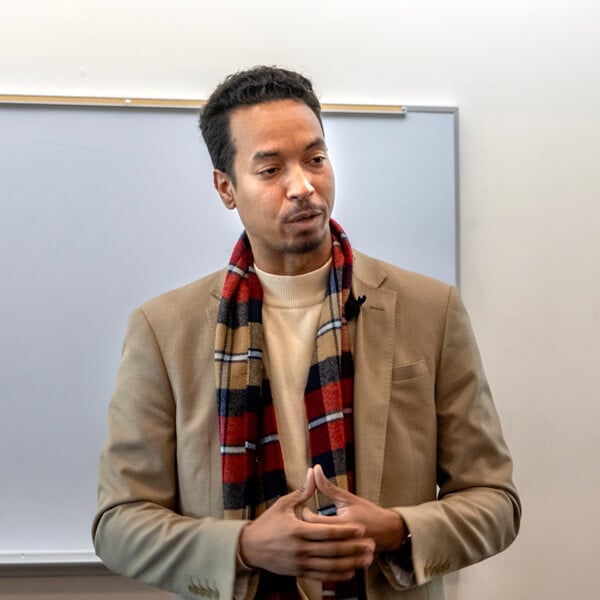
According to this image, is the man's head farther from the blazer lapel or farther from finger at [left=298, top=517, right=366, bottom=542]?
finger at [left=298, top=517, right=366, bottom=542]

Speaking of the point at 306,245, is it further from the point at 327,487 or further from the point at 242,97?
the point at 327,487

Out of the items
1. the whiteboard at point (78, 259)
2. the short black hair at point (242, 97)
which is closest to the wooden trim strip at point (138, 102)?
the whiteboard at point (78, 259)

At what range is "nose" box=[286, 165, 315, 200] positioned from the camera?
123 centimetres

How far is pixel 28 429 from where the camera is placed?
6.33 ft

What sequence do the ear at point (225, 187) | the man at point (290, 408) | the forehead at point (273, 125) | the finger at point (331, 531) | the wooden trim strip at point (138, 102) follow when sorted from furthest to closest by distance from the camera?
the wooden trim strip at point (138, 102) < the ear at point (225, 187) < the forehead at point (273, 125) < the man at point (290, 408) < the finger at point (331, 531)

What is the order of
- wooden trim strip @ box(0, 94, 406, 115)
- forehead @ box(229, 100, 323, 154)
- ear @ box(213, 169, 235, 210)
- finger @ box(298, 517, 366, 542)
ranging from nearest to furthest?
finger @ box(298, 517, 366, 542) < forehead @ box(229, 100, 323, 154) < ear @ box(213, 169, 235, 210) < wooden trim strip @ box(0, 94, 406, 115)

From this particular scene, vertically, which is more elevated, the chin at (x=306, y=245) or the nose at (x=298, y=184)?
the nose at (x=298, y=184)

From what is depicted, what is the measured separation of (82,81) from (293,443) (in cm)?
126

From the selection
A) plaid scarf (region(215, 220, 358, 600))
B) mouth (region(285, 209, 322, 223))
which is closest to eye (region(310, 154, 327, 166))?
mouth (region(285, 209, 322, 223))

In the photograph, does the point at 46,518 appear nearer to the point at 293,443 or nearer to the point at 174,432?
the point at 174,432

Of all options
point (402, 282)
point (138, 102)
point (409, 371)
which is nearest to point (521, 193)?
point (402, 282)

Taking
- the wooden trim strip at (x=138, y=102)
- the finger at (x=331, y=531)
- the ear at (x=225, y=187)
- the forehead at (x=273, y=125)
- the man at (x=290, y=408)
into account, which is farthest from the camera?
the wooden trim strip at (x=138, y=102)

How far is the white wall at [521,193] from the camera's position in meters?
2.01

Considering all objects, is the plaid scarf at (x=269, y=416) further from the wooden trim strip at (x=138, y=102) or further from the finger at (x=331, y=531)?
the wooden trim strip at (x=138, y=102)
